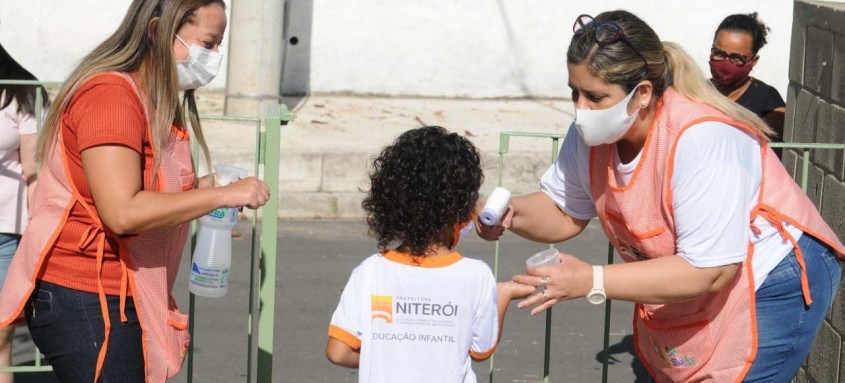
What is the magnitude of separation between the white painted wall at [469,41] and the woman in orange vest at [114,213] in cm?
804

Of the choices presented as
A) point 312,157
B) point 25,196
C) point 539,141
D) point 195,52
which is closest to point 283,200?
point 312,157

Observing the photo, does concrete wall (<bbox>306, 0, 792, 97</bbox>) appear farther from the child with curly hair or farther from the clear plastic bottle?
the child with curly hair

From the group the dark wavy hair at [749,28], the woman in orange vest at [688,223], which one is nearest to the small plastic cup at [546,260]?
the woman in orange vest at [688,223]

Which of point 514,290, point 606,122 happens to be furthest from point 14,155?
point 606,122

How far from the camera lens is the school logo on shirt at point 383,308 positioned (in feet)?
9.62

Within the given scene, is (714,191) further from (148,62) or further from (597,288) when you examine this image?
(148,62)

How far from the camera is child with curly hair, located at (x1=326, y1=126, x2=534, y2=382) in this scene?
2930 millimetres

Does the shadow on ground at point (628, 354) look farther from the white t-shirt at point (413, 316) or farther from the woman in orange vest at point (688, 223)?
the white t-shirt at point (413, 316)

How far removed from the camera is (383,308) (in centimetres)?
294

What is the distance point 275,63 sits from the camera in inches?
369

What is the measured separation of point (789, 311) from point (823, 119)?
150 centimetres

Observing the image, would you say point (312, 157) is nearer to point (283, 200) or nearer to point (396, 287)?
point (283, 200)

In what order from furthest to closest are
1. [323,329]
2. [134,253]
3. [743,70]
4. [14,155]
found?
[323,329], [743,70], [14,155], [134,253]

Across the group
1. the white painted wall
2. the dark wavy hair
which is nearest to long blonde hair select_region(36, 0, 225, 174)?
the dark wavy hair
